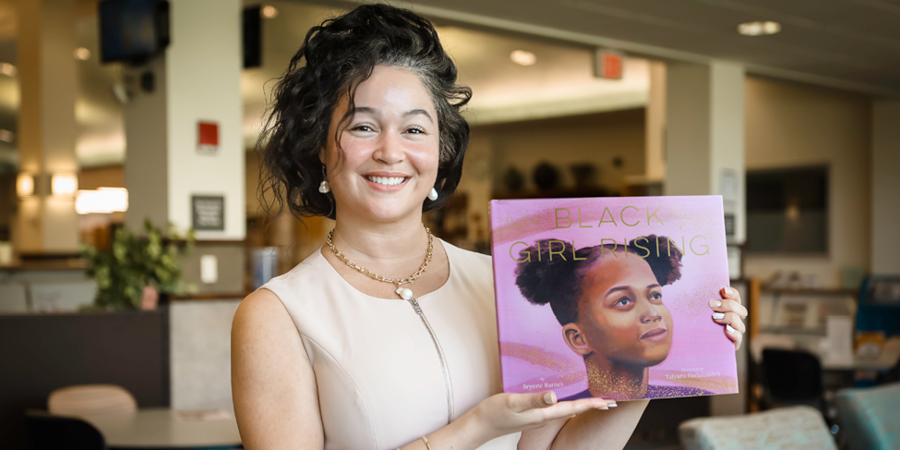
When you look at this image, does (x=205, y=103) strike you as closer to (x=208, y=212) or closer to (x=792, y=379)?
(x=208, y=212)

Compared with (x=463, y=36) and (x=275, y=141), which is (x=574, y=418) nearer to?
(x=275, y=141)

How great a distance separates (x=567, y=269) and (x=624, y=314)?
10 cm

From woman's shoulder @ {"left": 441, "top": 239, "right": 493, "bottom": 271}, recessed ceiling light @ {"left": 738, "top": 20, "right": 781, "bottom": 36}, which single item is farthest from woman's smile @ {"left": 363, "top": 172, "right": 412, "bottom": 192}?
recessed ceiling light @ {"left": 738, "top": 20, "right": 781, "bottom": 36}

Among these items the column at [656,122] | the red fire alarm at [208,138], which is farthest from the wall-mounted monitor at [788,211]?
the red fire alarm at [208,138]

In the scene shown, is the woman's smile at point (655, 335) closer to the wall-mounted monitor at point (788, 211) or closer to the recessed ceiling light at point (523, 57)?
the recessed ceiling light at point (523, 57)

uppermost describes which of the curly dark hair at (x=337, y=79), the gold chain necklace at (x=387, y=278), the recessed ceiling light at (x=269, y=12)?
the recessed ceiling light at (x=269, y=12)

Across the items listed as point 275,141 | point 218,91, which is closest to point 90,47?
point 218,91

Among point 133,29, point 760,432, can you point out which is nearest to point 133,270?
point 133,29

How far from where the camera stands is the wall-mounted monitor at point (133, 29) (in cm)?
440

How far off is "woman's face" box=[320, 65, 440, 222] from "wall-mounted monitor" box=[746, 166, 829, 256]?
28.2ft

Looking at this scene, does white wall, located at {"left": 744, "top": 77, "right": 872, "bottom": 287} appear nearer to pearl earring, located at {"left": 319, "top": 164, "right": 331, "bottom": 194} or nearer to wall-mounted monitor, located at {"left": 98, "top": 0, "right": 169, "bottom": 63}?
wall-mounted monitor, located at {"left": 98, "top": 0, "right": 169, "bottom": 63}

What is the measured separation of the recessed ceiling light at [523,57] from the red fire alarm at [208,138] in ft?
15.0

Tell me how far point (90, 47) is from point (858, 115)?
9.21 m

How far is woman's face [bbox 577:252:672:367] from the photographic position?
104 cm
